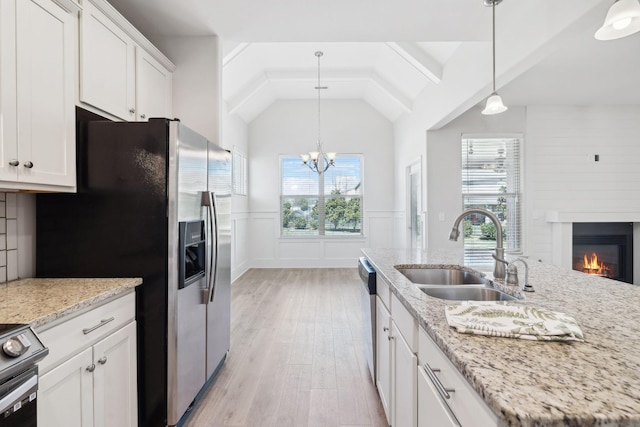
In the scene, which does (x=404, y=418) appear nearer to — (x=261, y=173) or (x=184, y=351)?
(x=184, y=351)

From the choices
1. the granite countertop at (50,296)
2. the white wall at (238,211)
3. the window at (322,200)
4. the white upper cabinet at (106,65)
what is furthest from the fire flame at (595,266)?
the white upper cabinet at (106,65)

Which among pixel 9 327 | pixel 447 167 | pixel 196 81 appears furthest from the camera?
pixel 447 167

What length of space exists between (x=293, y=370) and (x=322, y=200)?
4.70 metres

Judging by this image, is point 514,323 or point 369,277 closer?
point 514,323

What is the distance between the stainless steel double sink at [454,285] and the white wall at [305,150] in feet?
15.8

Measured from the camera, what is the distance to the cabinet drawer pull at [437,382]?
94 cm

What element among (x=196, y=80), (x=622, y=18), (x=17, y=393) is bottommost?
(x=17, y=393)

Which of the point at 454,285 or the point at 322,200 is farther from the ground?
the point at 322,200

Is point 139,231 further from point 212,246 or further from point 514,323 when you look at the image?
point 514,323

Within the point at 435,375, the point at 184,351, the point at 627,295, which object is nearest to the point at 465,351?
the point at 435,375

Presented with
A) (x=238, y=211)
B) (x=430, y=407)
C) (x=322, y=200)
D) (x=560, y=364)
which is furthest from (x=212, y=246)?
(x=322, y=200)

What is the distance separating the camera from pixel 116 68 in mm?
2096

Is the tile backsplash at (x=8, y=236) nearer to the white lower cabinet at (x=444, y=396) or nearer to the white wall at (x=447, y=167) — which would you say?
the white lower cabinet at (x=444, y=396)

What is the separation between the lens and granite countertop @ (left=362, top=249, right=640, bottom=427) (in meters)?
0.63
